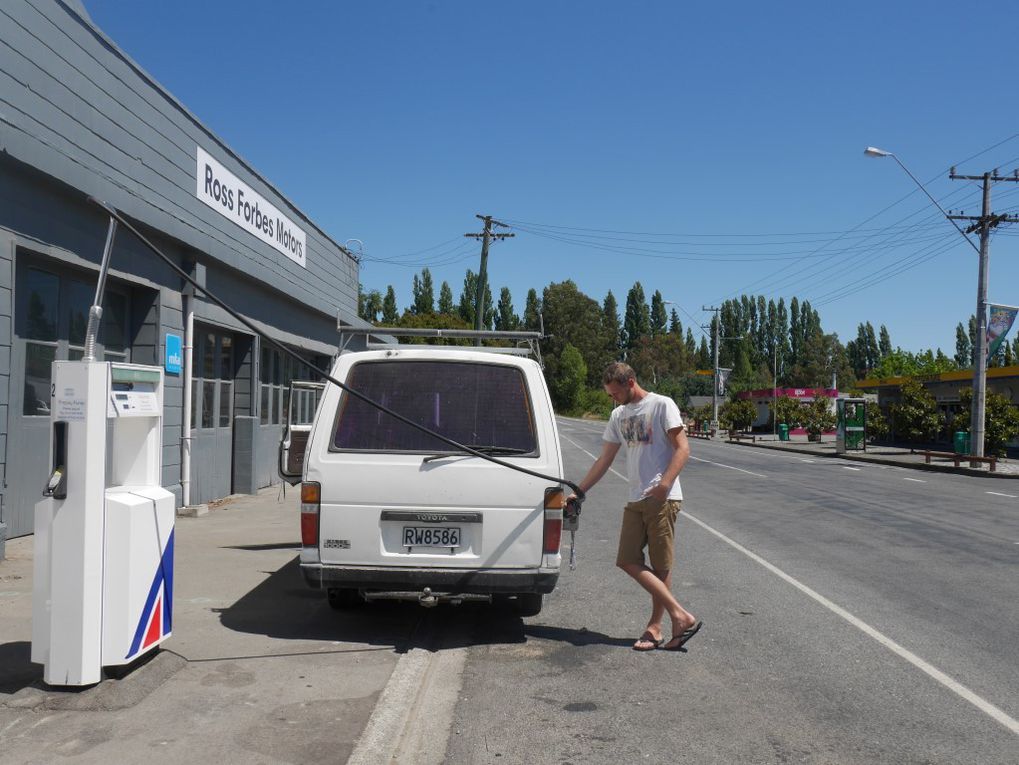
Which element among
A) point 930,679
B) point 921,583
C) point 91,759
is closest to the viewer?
point 91,759

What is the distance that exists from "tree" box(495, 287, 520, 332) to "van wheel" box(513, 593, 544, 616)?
107 meters

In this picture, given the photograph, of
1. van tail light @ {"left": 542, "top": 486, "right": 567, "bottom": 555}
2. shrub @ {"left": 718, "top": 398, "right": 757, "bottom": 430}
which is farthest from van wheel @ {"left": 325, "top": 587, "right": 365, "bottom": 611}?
shrub @ {"left": 718, "top": 398, "right": 757, "bottom": 430}

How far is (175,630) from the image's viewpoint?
6.14 meters

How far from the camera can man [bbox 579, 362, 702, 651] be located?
19.3 ft

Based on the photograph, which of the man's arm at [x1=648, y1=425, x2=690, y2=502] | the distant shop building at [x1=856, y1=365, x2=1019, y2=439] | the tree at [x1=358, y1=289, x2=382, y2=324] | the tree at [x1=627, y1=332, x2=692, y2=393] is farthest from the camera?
the tree at [x1=627, y1=332, x2=692, y2=393]

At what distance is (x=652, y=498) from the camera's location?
588 cm

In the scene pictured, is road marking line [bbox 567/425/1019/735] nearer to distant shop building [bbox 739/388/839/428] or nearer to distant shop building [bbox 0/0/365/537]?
distant shop building [bbox 0/0/365/537]

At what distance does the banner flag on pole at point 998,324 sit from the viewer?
95.0 feet

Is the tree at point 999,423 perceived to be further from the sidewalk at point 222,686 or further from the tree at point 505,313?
the tree at point 505,313

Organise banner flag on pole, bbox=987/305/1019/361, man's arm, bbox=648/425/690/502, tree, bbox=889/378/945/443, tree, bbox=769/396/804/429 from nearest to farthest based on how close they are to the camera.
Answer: man's arm, bbox=648/425/690/502 < banner flag on pole, bbox=987/305/1019/361 < tree, bbox=889/378/945/443 < tree, bbox=769/396/804/429

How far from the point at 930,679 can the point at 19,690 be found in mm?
4947

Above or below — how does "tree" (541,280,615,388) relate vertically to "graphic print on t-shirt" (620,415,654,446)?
above

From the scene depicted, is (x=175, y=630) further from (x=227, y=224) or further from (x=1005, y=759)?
(x=227, y=224)

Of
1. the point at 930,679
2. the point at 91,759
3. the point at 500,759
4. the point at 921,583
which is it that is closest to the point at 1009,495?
the point at 921,583
